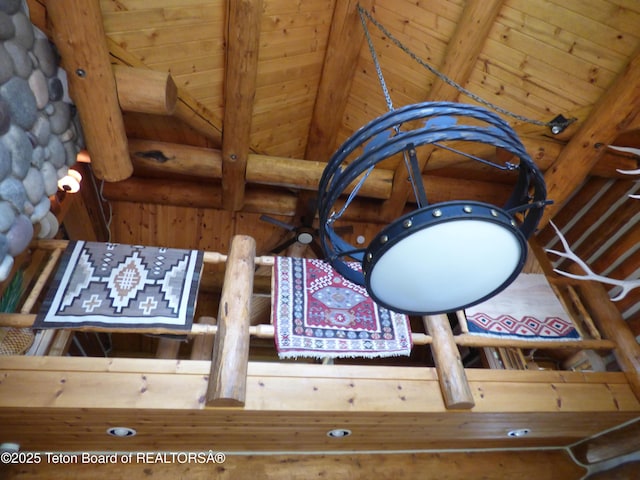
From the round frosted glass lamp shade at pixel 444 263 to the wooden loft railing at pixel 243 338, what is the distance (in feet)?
3.16

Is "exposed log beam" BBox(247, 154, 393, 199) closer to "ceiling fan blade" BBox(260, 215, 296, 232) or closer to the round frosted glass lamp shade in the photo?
"ceiling fan blade" BBox(260, 215, 296, 232)

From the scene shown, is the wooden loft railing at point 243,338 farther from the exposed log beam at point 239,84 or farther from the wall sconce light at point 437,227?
the wall sconce light at point 437,227

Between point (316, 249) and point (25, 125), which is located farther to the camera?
point (316, 249)

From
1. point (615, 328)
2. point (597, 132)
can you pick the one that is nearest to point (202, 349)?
point (615, 328)

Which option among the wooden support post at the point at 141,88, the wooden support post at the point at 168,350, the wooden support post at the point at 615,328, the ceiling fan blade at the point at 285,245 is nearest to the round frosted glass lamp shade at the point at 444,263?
the wooden support post at the point at 141,88

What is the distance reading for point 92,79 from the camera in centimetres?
239

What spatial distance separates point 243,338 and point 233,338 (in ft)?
0.18

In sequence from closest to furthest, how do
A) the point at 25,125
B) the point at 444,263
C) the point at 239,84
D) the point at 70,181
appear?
the point at 444,263
the point at 25,125
the point at 239,84
the point at 70,181

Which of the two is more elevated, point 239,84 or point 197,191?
point 197,191

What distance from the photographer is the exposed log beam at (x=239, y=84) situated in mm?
2510

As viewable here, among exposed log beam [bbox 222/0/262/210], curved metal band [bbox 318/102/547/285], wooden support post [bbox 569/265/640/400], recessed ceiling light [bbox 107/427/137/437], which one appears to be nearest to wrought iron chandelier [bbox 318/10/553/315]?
curved metal band [bbox 318/102/547/285]

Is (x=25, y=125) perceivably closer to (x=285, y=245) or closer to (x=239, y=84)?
(x=239, y=84)

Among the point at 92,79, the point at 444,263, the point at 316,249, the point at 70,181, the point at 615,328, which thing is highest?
the point at 316,249

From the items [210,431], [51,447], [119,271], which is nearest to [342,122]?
[119,271]
